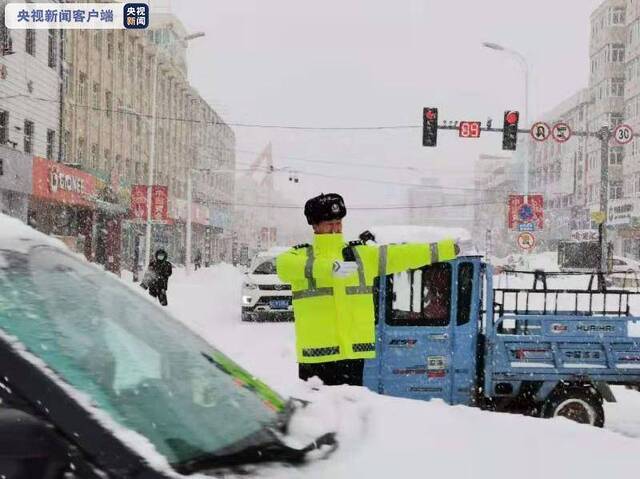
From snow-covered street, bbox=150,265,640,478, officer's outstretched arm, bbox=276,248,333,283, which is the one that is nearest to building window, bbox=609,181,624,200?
officer's outstretched arm, bbox=276,248,333,283

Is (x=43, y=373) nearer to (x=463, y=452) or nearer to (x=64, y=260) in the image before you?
(x=64, y=260)

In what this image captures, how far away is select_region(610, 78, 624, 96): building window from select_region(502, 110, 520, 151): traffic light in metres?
41.2

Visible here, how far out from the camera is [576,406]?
6.90m

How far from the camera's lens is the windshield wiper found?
1770mm

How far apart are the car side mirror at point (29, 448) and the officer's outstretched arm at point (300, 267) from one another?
2682 millimetres

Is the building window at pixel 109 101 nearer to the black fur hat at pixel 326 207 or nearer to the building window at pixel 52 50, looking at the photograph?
the building window at pixel 52 50

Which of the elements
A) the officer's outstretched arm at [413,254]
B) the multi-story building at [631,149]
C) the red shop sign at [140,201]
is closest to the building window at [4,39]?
the red shop sign at [140,201]

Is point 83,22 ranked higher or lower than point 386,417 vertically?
higher

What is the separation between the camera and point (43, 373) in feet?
5.32

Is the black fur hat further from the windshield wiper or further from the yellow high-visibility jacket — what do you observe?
the windshield wiper

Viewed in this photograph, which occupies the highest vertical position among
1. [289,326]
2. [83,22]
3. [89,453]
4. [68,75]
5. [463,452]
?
[83,22]

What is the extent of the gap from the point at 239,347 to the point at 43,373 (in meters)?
10.5

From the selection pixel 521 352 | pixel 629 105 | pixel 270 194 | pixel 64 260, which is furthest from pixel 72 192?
pixel 270 194

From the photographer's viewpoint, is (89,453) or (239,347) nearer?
(89,453)
